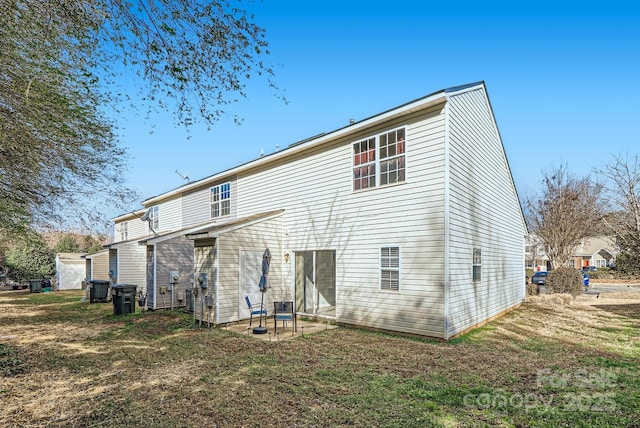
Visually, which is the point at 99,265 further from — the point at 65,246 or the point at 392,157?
the point at 392,157

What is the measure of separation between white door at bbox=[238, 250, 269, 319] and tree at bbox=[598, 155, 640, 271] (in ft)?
45.2

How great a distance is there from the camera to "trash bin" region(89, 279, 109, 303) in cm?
1734

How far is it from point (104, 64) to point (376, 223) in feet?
22.6

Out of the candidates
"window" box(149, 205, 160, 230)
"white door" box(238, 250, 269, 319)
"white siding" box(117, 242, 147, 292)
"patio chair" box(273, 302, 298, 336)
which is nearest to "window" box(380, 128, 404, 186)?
"patio chair" box(273, 302, 298, 336)

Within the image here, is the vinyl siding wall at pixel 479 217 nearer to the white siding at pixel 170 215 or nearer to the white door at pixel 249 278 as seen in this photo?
the white door at pixel 249 278

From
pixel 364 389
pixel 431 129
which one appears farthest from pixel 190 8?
pixel 431 129

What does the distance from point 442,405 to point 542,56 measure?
41.0 feet

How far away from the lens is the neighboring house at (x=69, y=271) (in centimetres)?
2648

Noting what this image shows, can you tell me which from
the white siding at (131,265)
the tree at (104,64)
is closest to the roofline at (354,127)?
the tree at (104,64)

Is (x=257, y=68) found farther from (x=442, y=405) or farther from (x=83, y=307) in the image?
(x=83, y=307)

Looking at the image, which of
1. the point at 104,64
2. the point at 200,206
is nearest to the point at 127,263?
the point at 200,206

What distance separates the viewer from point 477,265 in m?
10.1

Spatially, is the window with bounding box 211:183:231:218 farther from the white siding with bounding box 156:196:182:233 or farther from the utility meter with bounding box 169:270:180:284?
the white siding with bounding box 156:196:182:233

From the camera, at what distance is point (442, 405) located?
4.65 m
